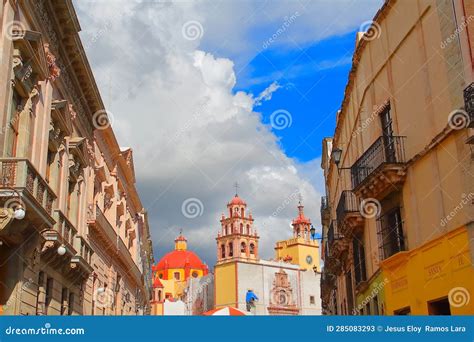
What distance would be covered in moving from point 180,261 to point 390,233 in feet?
334

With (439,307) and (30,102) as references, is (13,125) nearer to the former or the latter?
(30,102)

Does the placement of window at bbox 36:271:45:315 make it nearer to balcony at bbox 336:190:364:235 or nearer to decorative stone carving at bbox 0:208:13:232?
decorative stone carving at bbox 0:208:13:232

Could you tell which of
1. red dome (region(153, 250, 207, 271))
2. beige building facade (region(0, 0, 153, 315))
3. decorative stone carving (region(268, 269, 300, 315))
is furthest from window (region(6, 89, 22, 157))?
red dome (region(153, 250, 207, 271))

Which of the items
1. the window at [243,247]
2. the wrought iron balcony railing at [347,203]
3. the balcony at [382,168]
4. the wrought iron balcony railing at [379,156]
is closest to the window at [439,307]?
the balcony at [382,168]

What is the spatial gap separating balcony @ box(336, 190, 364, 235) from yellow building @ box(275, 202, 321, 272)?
79562mm

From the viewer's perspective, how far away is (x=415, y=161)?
13312 mm

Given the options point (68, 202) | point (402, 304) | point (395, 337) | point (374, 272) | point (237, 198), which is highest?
point (237, 198)

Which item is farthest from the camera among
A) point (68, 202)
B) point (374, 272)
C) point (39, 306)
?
point (68, 202)

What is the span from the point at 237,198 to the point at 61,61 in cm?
7644

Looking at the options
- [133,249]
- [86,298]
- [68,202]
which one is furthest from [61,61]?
[133,249]

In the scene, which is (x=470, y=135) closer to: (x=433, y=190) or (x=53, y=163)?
(x=433, y=190)

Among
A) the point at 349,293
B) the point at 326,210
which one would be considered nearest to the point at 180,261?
the point at 326,210

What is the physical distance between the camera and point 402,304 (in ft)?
45.4

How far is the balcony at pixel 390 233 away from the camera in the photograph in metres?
14.3
